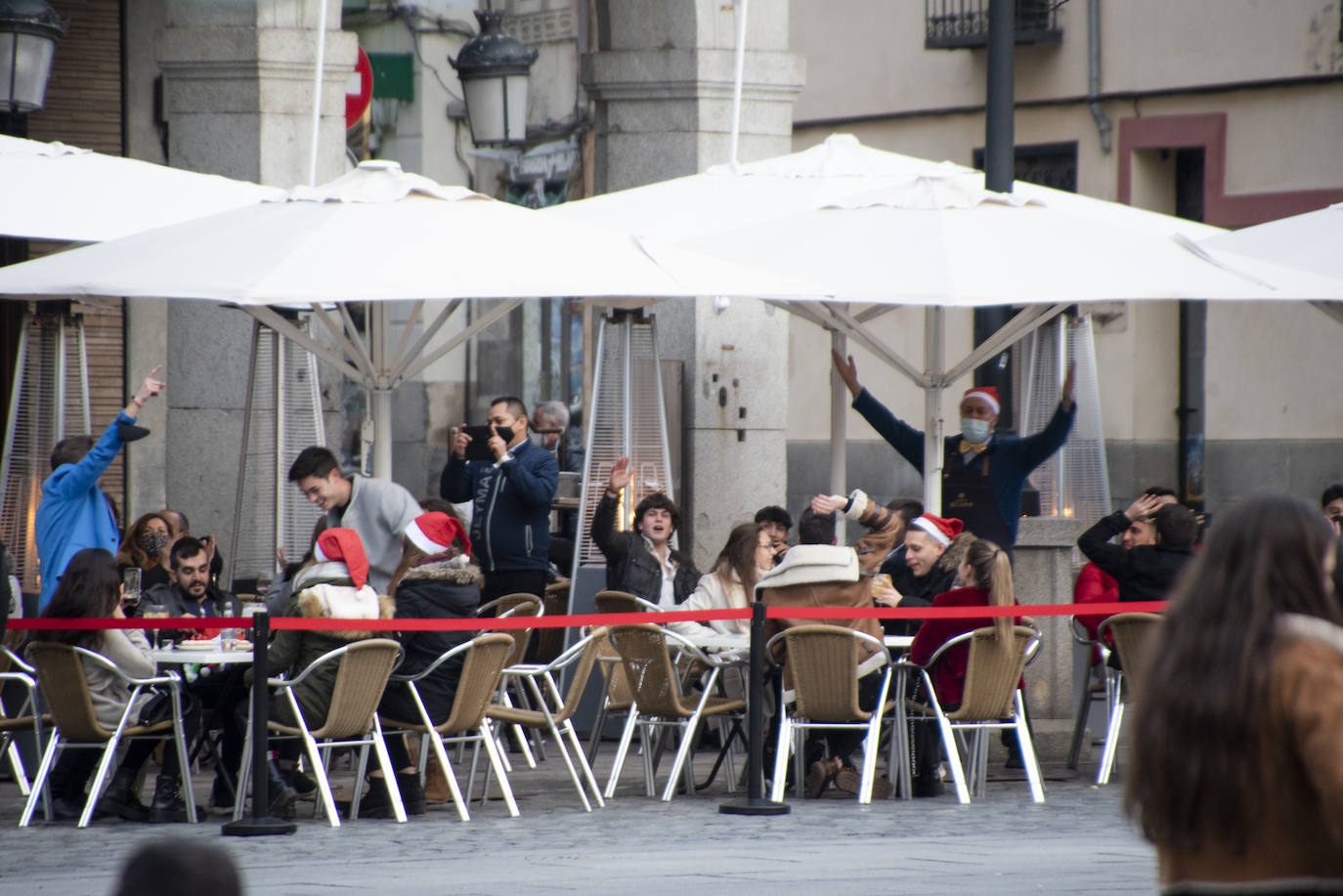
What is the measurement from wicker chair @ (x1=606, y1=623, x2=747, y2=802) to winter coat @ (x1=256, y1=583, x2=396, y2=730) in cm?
123

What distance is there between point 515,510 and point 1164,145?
509 inches

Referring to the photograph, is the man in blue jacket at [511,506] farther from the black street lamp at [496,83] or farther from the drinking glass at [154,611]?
the black street lamp at [496,83]

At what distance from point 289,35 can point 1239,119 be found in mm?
11671

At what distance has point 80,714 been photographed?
28.6 ft

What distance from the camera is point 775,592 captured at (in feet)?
31.3

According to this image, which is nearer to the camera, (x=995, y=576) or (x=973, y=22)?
(x=995, y=576)

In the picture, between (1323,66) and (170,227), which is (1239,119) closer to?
(1323,66)

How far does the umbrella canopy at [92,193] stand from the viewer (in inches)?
416

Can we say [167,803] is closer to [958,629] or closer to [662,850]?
[662,850]

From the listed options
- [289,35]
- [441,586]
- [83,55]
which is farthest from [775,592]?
[83,55]

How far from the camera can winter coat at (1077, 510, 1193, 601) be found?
10.1m

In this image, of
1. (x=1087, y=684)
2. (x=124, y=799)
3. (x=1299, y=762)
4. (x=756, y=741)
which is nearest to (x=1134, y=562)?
(x=1087, y=684)

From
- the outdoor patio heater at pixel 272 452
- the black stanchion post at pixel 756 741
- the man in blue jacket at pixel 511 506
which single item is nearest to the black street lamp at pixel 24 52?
the outdoor patio heater at pixel 272 452

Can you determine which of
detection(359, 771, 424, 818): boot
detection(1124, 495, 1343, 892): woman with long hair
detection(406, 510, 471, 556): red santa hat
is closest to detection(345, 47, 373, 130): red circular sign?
detection(406, 510, 471, 556): red santa hat
